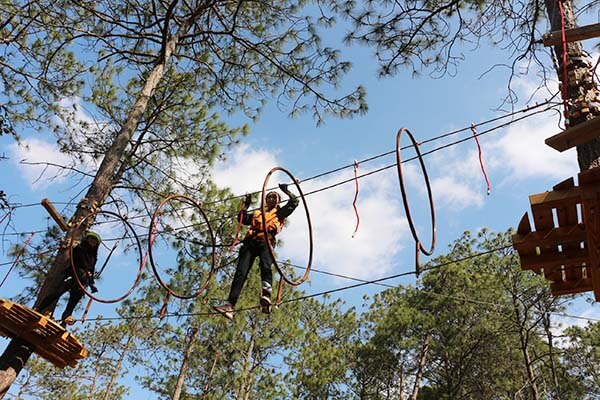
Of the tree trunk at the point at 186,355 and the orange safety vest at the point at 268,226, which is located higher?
the tree trunk at the point at 186,355

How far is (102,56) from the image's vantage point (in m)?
8.33

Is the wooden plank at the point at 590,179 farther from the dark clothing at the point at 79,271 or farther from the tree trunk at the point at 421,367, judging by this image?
the tree trunk at the point at 421,367

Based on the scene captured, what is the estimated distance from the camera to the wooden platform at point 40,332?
4500 millimetres

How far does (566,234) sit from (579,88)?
144cm

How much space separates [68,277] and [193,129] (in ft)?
11.8

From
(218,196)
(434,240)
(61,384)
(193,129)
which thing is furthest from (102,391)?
(434,240)

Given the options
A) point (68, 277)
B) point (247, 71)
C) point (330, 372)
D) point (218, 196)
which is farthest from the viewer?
point (330, 372)

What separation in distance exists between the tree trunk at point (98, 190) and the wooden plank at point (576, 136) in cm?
404

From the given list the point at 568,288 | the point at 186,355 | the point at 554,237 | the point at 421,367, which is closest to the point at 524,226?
the point at 554,237

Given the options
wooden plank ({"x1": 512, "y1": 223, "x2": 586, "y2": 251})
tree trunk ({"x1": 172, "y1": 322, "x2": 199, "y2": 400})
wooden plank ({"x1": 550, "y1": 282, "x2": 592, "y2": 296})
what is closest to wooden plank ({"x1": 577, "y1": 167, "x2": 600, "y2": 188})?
wooden plank ({"x1": 512, "y1": 223, "x2": 586, "y2": 251})

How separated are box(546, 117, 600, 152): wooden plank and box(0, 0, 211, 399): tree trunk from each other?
4041 millimetres

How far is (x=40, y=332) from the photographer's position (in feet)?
15.6

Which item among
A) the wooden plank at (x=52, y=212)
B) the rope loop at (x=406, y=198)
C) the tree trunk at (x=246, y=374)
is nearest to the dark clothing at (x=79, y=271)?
the wooden plank at (x=52, y=212)

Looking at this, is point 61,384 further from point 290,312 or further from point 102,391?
point 290,312
